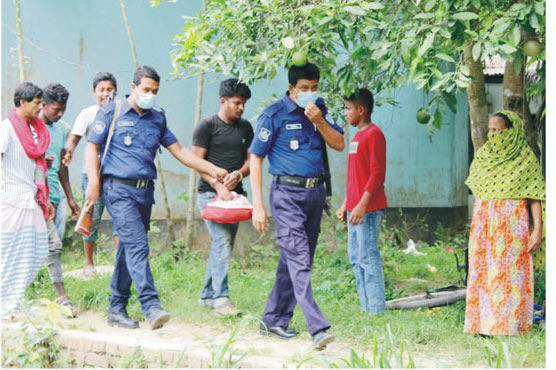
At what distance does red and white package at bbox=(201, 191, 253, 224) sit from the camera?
16.9ft

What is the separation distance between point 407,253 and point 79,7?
5174 mm

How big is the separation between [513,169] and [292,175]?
162cm

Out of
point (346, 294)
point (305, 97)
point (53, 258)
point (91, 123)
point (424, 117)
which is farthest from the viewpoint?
point (91, 123)

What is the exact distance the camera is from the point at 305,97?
4.48 m

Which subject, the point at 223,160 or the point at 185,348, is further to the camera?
the point at 223,160

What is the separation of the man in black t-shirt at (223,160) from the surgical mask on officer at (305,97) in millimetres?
900

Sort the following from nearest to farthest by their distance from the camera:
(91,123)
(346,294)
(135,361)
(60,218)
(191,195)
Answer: (135,361) < (60,218) < (346,294) < (91,123) < (191,195)

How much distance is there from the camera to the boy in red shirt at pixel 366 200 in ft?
16.8

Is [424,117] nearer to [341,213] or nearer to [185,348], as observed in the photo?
[341,213]

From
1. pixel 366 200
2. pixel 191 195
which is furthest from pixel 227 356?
pixel 191 195

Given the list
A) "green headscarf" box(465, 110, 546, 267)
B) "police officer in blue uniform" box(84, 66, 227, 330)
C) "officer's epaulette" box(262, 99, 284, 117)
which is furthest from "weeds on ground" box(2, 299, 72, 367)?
"green headscarf" box(465, 110, 546, 267)

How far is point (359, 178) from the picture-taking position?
17.2 feet

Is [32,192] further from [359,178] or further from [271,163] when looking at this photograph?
[359,178]

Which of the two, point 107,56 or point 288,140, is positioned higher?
point 107,56
